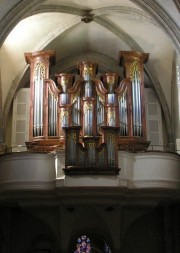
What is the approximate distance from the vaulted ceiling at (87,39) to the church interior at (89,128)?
0.11ft

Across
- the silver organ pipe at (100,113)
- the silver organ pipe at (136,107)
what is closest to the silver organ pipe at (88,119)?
the silver organ pipe at (100,113)

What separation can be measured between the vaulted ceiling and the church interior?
0.11ft

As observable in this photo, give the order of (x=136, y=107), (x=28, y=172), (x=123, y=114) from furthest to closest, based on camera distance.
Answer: (x=136, y=107), (x=123, y=114), (x=28, y=172)

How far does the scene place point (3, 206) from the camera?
14.9 metres

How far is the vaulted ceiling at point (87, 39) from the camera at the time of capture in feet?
49.9

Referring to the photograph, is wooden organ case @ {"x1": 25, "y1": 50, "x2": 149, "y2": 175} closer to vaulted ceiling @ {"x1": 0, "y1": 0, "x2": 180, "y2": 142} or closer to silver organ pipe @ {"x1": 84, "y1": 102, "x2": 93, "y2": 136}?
silver organ pipe @ {"x1": 84, "y1": 102, "x2": 93, "y2": 136}

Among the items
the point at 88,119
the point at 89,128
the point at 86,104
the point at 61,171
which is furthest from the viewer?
the point at 86,104

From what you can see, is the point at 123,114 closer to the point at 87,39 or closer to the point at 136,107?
the point at 136,107

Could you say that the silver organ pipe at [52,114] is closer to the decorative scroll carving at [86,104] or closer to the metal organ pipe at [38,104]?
the decorative scroll carving at [86,104]

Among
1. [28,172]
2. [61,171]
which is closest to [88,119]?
[61,171]

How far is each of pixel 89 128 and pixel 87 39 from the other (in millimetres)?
4110

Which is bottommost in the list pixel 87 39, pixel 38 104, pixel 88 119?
pixel 88 119

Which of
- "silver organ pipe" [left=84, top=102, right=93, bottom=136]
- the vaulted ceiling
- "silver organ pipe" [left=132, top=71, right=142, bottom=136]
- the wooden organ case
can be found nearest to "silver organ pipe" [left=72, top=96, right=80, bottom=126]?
the wooden organ case

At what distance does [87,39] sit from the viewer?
55.7 feet
